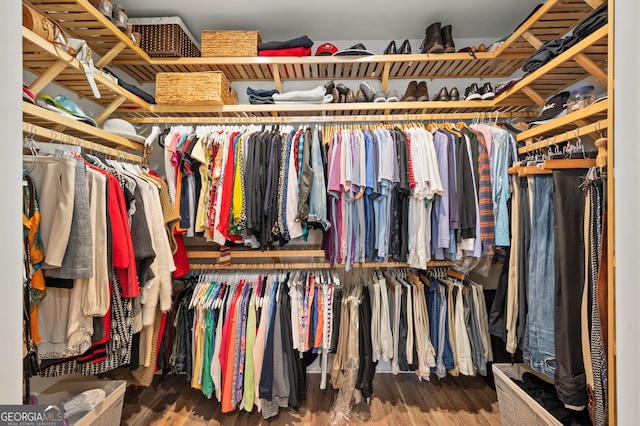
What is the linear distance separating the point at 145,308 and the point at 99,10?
5.89 feet

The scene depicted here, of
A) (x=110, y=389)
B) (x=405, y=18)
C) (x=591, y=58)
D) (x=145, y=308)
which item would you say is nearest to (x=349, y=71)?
(x=405, y=18)

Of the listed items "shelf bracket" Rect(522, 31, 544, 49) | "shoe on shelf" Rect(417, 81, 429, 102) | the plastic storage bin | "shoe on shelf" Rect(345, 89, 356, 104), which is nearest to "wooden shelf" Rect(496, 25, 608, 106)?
"shelf bracket" Rect(522, 31, 544, 49)

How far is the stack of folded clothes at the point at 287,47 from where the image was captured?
2334mm

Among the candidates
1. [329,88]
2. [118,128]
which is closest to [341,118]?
[329,88]

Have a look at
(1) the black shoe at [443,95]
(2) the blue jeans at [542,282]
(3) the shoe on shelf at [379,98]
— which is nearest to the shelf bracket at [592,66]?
(2) the blue jeans at [542,282]

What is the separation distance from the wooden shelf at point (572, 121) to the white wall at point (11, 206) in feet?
6.17

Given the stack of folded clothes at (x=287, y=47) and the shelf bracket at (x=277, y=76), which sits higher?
the stack of folded clothes at (x=287, y=47)

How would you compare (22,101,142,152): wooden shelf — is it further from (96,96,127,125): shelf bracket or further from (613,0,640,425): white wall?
(613,0,640,425): white wall

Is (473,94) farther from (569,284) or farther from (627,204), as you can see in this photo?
(627,204)

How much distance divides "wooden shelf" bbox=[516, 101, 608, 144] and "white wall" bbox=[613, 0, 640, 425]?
72 centimetres

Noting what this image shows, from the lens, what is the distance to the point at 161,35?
227cm

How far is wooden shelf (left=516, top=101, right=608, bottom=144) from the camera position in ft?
4.37

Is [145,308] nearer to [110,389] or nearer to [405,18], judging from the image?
[110,389]

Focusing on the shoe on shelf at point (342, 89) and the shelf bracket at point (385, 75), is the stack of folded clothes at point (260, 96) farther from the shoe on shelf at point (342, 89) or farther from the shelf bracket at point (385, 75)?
the shelf bracket at point (385, 75)
